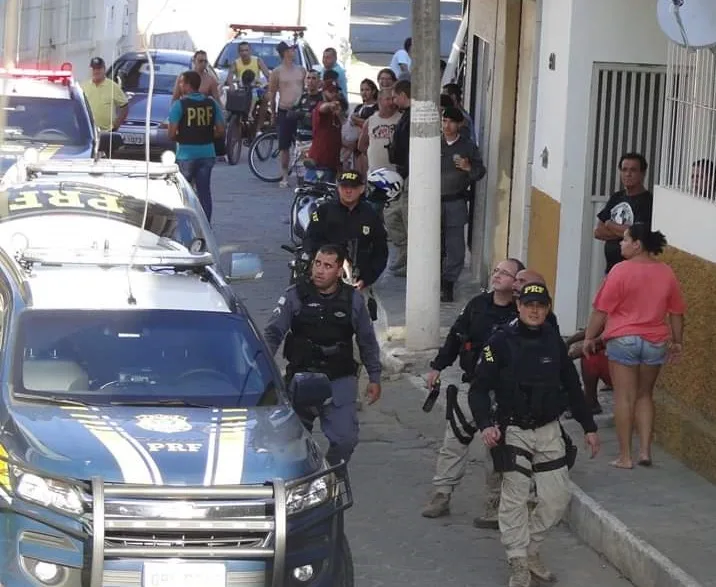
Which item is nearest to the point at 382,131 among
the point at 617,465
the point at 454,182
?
the point at 454,182

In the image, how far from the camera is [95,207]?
1112cm

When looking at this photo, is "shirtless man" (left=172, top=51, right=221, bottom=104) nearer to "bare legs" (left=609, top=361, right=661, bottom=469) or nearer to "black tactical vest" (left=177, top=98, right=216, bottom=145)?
"black tactical vest" (left=177, top=98, right=216, bottom=145)

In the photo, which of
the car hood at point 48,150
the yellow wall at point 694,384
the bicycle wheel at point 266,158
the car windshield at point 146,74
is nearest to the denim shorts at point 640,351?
the yellow wall at point 694,384

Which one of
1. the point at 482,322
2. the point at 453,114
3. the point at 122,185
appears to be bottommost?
the point at 482,322

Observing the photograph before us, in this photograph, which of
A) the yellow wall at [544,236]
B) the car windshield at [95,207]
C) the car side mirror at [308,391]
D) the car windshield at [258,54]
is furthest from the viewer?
the car windshield at [258,54]

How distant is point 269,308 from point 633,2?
455cm

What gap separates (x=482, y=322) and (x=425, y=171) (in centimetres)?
444

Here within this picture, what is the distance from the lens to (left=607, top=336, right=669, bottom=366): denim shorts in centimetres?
1003

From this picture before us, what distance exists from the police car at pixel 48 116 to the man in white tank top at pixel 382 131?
112 inches

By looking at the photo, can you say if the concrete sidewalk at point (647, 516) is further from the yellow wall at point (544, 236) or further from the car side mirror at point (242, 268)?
the yellow wall at point (544, 236)

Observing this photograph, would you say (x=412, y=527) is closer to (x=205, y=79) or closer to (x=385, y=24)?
(x=205, y=79)

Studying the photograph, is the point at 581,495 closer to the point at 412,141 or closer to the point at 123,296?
the point at 123,296

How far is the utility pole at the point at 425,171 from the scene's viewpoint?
43.8ft

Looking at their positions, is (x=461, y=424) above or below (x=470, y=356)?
below
